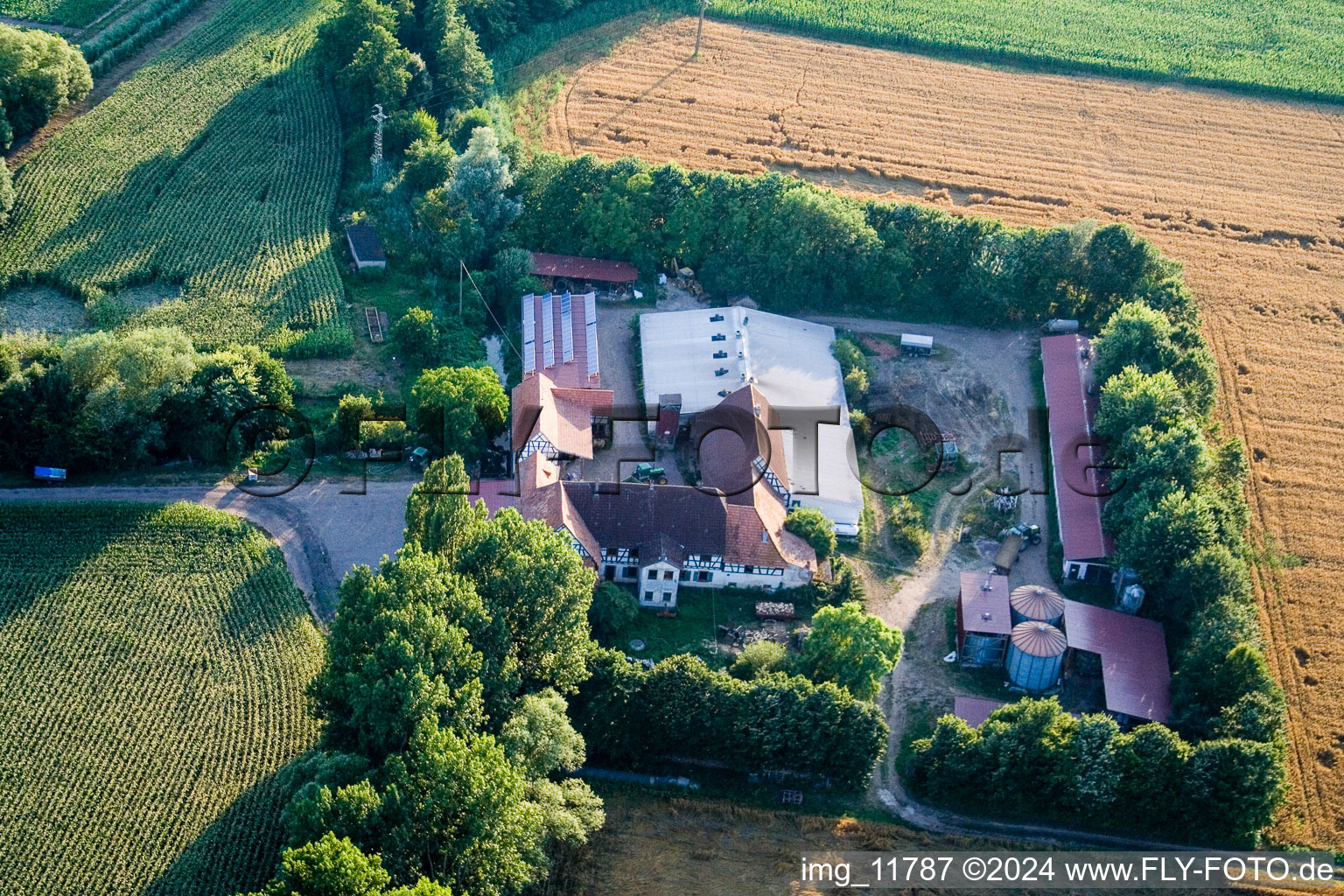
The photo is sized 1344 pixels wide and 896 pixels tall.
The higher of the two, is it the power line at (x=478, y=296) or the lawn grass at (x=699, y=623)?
the power line at (x=478, y=296)

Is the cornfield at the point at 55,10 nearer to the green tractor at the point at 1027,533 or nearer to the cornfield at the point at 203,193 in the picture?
the cornfield at the point at 203,193

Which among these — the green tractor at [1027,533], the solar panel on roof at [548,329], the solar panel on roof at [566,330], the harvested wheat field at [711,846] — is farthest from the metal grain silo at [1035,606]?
the solar panel on roof at [548,329]

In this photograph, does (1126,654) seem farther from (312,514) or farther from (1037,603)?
(312,514)

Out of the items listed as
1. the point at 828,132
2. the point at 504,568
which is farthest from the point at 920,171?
the point at 504,568

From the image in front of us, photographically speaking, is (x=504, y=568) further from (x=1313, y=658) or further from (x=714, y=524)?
(x=1313, y=658)

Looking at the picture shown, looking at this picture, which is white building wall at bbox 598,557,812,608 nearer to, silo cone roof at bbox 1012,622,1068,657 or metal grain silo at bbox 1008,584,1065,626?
metal grain silo at bbox 1008,584,1065,626

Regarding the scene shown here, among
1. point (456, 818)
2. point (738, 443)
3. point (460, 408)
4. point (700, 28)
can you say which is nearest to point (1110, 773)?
point (738, 443)

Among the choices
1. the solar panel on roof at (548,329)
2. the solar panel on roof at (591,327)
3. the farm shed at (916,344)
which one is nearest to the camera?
the solar panel on roof at (591,327)
